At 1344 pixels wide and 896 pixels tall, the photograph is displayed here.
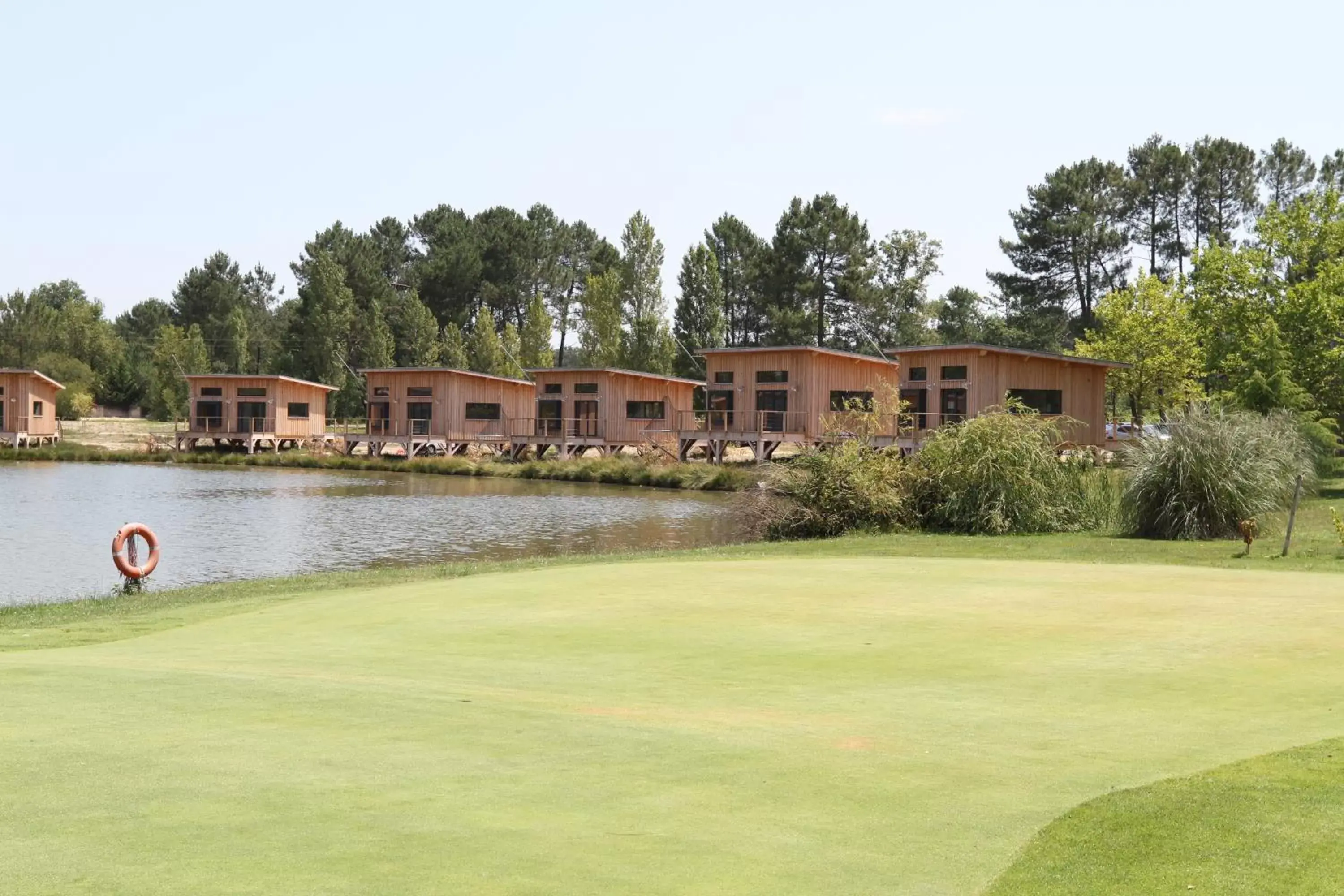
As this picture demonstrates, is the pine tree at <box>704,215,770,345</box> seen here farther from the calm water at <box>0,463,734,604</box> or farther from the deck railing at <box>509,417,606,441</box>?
the calm water at <box>0,463,734,604</box>

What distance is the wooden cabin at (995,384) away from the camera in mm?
49406

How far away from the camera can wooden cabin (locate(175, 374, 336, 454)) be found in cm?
7100

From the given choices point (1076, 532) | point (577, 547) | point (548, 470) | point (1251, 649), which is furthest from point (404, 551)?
point (548, 470)

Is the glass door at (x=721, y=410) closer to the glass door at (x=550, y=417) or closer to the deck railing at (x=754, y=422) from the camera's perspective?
the deck railing at (x=754, y=422)

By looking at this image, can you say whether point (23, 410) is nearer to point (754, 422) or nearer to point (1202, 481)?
point (754, 422)

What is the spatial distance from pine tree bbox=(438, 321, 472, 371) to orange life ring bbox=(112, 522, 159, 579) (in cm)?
6134

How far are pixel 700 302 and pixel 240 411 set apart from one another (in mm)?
25871

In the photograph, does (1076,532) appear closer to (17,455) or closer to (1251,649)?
(1251,649)

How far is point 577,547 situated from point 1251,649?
775 inches

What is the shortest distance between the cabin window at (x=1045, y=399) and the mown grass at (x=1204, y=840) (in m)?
44.3

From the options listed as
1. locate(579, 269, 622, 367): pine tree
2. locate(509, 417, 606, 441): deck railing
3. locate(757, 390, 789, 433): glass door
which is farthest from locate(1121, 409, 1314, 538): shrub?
locate(579, 269, 622, 367): pine tree

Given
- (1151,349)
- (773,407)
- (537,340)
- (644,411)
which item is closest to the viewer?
(773,407)

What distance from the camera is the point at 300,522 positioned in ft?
114

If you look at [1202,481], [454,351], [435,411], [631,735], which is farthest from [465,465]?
[631,735]
